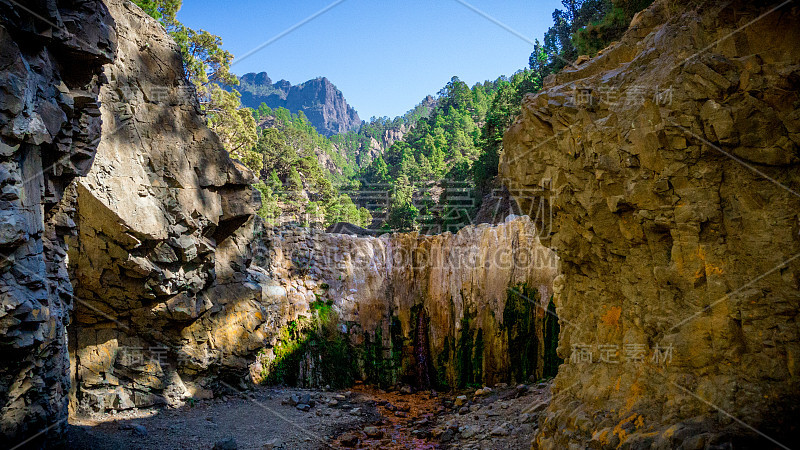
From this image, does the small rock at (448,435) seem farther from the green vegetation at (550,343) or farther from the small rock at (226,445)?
the small rock at (226,445)

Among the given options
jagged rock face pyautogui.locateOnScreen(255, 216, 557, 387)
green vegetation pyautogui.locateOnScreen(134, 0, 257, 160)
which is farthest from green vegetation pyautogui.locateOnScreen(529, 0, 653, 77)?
green vegetation pyautogui.locateOnScreen(134, 0, 257, 160)

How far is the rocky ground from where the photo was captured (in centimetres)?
912

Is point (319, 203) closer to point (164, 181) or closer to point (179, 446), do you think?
point (164, 181)

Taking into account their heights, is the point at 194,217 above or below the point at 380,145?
below

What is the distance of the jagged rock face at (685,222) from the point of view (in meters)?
3.98

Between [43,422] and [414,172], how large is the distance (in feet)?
111

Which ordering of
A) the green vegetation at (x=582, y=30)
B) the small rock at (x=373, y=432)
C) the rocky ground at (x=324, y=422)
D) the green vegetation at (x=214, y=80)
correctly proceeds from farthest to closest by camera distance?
the green vegetation at (x=214, y=80)
the green vegetation at (x=582, y=30)
the small rock at (x=373, y=432)
the rocky ground at (x=324, y=422)

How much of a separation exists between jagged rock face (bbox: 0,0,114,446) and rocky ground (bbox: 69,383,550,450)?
5.86 feet

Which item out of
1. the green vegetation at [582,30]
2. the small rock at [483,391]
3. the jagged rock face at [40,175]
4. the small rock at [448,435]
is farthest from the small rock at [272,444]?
the green vegetation at [582,30]

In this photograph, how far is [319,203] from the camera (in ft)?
103

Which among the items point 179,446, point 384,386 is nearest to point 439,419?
point 384,386

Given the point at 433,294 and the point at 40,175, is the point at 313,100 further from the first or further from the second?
the point at 40,175

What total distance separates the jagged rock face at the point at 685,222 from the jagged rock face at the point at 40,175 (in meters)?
6.71

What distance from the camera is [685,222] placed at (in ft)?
15.3
